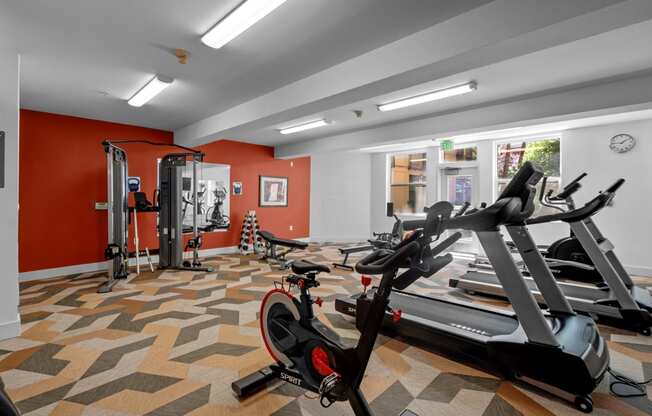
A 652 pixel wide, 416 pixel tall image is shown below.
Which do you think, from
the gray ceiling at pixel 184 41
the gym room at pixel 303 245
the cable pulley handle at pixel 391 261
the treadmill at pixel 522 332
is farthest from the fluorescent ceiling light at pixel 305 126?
the cable pulley handle at pixel 391 261

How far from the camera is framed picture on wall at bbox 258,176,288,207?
26.0 feet

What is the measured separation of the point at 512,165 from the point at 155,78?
6.77m

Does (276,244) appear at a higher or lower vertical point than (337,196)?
lower

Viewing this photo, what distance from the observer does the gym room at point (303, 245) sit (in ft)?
6.38

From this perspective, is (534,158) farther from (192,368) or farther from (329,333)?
(192,368)

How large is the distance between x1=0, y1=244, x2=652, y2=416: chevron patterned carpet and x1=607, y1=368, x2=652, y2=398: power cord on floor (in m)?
0.05

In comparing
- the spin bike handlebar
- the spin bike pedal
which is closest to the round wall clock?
the spin bike handlebar

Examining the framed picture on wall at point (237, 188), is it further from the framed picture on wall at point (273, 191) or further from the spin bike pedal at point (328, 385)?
the spin bike pedal at point (328, 385)

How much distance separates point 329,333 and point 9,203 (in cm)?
309

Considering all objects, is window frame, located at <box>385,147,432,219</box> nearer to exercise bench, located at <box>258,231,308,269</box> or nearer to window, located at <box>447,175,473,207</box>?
window, located at <box>447,175,473,207</box>

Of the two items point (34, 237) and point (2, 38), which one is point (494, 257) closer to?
point (2, 38)

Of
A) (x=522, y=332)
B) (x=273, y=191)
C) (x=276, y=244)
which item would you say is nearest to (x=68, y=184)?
(x=276, y=244)

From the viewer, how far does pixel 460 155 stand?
7.50 meters

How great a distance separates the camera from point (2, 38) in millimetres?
2746
